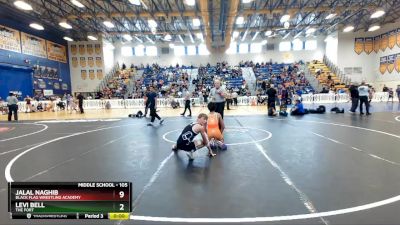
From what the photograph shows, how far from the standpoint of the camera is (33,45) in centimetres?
3008

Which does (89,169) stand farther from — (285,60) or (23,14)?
(285,60)

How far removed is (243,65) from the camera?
131 ft

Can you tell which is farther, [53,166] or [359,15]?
[359,15]

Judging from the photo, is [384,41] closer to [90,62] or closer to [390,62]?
[390,62]

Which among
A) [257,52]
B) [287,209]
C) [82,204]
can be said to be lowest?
[287,209]

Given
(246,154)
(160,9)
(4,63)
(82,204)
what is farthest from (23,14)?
(82,204)

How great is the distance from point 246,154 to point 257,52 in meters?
36.8

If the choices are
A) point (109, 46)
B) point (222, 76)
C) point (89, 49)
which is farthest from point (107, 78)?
point (222, 76)

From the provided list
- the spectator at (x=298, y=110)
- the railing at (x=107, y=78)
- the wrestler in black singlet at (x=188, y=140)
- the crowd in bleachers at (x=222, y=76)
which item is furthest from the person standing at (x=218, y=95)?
the railing at (x=107, y=78)
